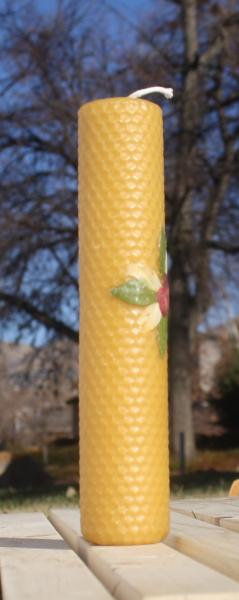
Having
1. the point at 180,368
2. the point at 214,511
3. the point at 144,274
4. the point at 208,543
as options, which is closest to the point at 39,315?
the point at 180,368

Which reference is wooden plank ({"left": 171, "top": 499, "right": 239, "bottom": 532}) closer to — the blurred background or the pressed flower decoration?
the pressed flower decoration

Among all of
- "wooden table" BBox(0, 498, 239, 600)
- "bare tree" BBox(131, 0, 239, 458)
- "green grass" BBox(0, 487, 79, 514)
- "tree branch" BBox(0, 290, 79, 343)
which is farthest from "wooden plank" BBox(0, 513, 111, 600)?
"tree branch" BBox(0, 290, 79, 343)

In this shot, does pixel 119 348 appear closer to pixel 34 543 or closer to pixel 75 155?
pixel 34 543

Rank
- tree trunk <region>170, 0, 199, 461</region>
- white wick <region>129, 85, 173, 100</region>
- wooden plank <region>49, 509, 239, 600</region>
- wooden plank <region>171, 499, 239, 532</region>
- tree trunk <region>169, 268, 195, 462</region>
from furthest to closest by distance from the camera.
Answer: tree trunk <region>169, 268, 195, 462</region>
tree trunk <region>170, 0, 199, 461</region>
wooden plank <region>171, 499, 239, 532</region>
white wick <region>129, 85, 173, 100</region>
wooden plank <region>49, 509, 239, 600</region>

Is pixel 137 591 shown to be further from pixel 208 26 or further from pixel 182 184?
pixel 208 26

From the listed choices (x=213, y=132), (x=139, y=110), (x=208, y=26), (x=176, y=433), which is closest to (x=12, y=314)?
(x=176, y=433)
